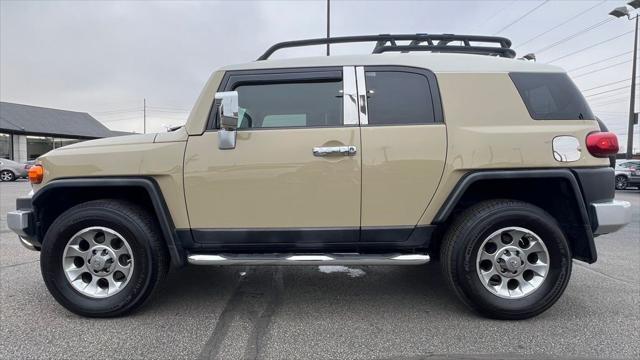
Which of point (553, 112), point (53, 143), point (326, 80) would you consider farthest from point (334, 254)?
point (53, 143)

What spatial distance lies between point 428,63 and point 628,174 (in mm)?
→ 19027

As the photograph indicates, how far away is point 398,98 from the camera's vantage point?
10.6 ft

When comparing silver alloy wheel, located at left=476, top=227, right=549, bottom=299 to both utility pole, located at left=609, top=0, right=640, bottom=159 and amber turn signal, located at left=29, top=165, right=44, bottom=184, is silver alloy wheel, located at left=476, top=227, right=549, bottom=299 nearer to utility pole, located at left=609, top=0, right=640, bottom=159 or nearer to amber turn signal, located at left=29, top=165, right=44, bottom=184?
amber turn signal, located at left=29, top=165, right=44, bottom=184

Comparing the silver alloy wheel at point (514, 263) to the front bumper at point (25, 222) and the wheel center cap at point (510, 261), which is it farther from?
the front bumper at point (25, 222)

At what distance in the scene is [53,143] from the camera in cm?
3591

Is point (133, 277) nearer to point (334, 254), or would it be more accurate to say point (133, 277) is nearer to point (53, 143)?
point (334, 254)

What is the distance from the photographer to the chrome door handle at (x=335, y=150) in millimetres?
3078

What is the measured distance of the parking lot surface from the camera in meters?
2.68

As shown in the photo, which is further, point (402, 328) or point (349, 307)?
point (349, 307)

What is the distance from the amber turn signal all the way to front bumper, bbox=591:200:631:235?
4399mm

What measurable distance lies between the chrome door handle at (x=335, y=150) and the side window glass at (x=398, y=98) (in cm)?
28

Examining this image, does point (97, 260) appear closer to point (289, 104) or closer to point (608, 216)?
point (289, 104)

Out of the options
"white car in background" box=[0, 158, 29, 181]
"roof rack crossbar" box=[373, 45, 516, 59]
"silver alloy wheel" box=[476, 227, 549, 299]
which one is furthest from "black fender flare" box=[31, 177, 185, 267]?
"white car in background" box=[0, 158, 29, 181]

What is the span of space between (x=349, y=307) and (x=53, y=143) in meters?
40.5
